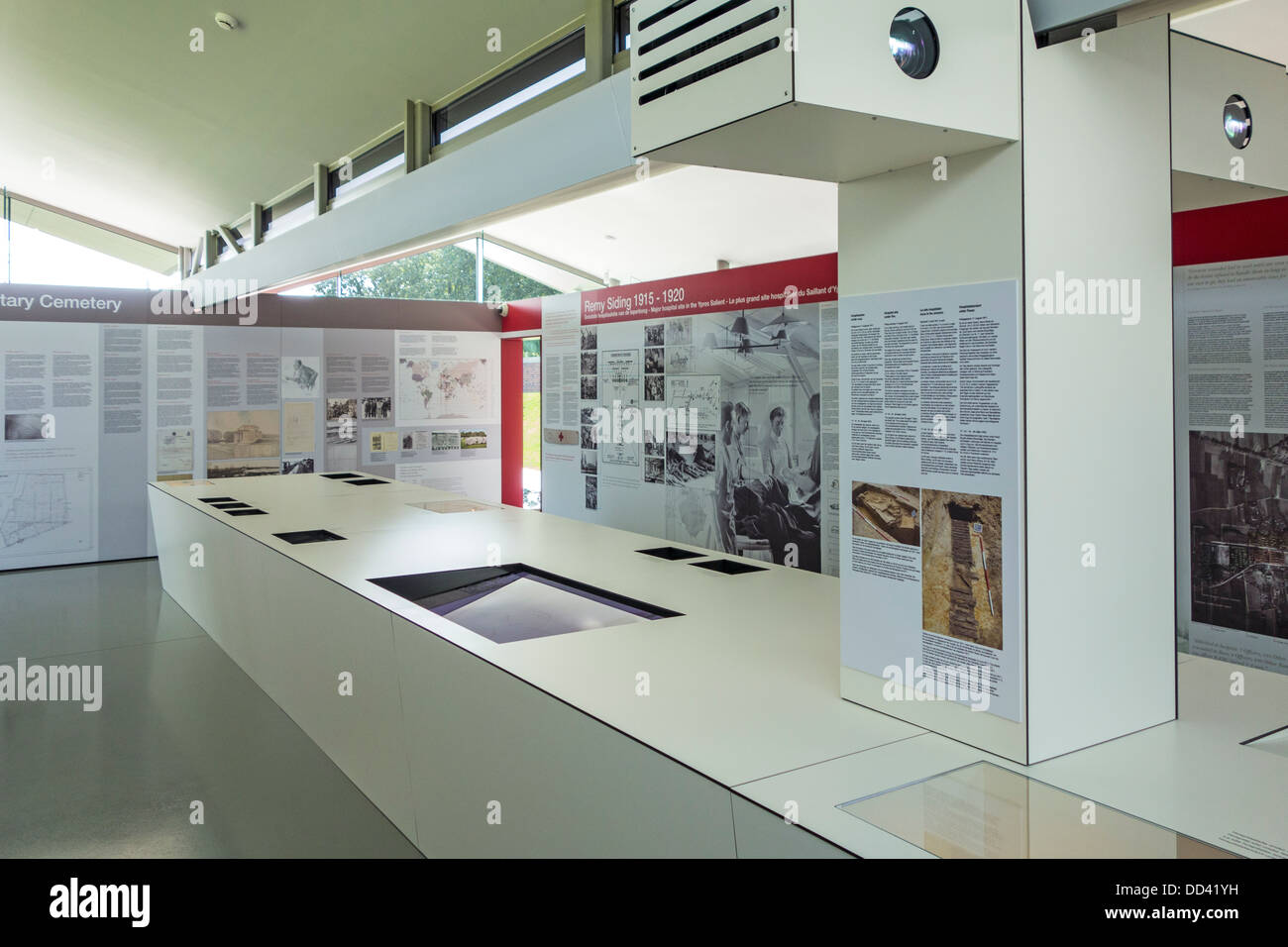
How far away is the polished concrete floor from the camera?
126 inches

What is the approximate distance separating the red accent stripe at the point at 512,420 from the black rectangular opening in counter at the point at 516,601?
7.19m

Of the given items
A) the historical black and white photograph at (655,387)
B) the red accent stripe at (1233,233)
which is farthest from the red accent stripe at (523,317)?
the red accent stripe at (1233,233)

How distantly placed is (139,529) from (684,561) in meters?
7.30

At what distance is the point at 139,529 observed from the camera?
30.0 ft

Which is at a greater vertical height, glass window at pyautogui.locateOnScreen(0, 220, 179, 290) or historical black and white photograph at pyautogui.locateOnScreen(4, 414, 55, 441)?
glass window at pyautogui.locateOnScreen(0, 220, 179, 290)

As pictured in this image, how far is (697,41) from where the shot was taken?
5.66 feet

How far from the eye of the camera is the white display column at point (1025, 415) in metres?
1.74

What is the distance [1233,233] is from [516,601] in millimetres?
3312

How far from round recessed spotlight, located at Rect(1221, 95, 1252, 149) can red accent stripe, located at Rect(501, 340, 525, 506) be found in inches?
360

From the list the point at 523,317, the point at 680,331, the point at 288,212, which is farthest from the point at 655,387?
the point at 288,212

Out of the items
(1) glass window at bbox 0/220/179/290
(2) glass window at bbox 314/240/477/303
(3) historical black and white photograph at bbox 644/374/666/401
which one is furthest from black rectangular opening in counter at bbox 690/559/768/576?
(2) glass window at bbox 314/240/477/303
